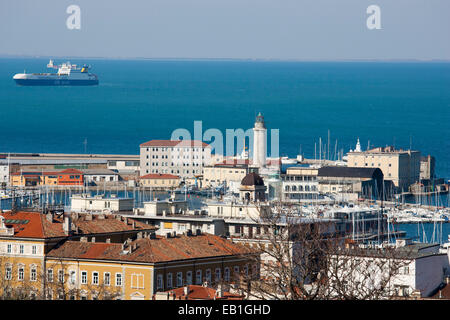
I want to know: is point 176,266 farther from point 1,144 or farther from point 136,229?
point 1,144

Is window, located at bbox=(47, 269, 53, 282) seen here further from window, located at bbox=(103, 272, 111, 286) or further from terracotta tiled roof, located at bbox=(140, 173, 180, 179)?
terracotta tiled roof, located at bbox=(140, 173, 180, 179)

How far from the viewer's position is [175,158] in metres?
62.3

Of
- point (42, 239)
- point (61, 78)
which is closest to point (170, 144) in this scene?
point (42, 239)

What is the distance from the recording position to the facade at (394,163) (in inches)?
2217

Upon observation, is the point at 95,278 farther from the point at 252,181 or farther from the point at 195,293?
the point at 252,181

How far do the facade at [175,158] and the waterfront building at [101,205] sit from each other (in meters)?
31.2

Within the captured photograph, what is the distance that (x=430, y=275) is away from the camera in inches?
770

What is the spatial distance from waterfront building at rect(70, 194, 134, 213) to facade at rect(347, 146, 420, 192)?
27.4 m

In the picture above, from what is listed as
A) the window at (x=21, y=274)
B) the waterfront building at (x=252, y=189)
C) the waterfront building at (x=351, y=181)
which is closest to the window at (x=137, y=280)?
the window at (x=21, y=274)

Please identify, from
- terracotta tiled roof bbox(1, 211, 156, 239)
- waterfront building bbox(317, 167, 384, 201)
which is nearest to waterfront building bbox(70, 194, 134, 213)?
terracotta tiled roof bbox(1, 211, 156, 239)

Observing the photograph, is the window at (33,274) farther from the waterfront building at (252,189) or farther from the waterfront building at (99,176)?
the waterfront building at (99,176)

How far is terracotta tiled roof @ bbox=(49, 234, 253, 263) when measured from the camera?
18.8m

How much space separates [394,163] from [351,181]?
417cm

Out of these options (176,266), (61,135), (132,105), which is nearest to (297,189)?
(176,266)
